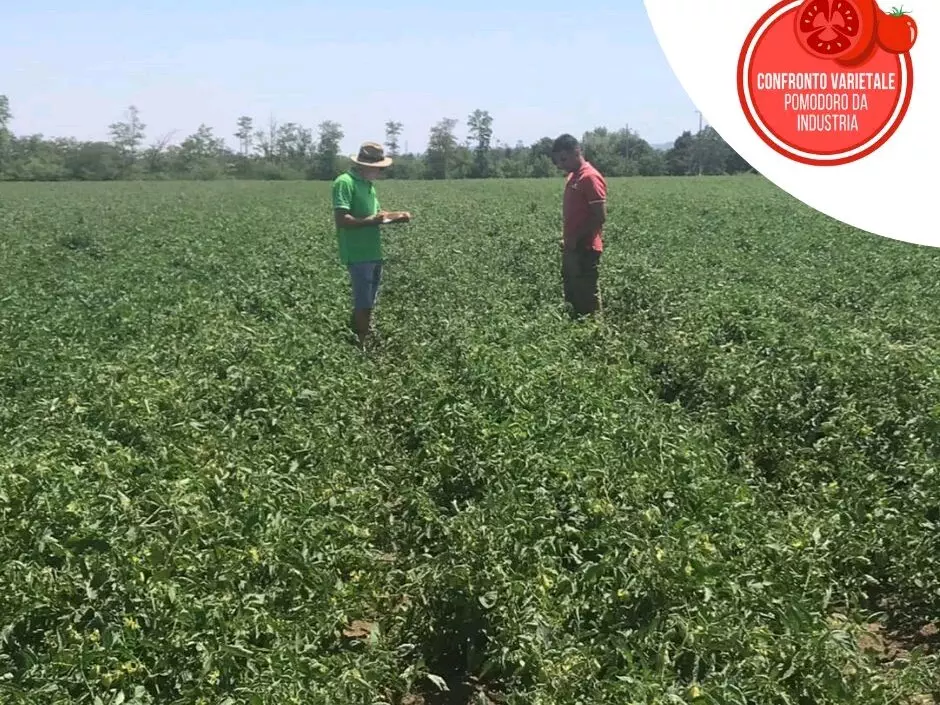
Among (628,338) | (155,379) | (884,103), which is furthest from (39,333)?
(884,103)

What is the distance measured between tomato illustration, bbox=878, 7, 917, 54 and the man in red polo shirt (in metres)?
2.70

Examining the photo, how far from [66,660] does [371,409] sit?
3989 millimetres

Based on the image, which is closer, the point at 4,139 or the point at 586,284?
the point at 586,284

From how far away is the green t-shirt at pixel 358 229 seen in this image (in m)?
8.16

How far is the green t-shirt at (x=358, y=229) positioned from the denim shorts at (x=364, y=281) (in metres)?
0.08

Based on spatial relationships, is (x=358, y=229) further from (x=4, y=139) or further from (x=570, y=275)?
(x=4, y=139)

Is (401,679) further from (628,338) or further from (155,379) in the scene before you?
(628,338)

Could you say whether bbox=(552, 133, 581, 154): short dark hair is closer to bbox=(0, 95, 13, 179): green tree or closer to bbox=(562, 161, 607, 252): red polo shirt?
bbox=(562, 161, 607, 252): red polo shirt

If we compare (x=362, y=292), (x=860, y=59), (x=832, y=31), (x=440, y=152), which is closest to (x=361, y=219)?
(x=362, y=292)

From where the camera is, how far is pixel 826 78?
25.3ft

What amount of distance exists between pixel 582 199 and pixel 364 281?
2287mm

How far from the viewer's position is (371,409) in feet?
22.8

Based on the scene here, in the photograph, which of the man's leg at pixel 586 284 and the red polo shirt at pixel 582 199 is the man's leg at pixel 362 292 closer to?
the red polo shirt at pixel 582 199

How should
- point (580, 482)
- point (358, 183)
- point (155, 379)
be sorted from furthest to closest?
1. point (358, 183)
2. point (155, 379)
3. point (580, 482)
